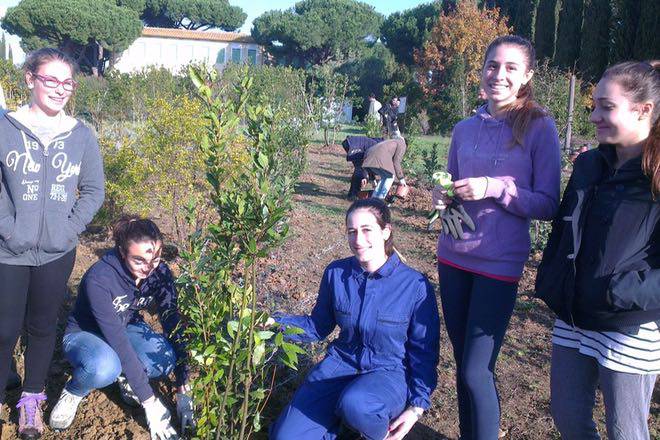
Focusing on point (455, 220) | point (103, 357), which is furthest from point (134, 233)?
point (455, 220)

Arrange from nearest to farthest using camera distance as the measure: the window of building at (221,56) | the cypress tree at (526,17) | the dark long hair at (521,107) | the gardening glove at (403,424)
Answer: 1. the dark long hair at (521,107)
2. the gardening glove at (403,424)
3. the cypress tree at (526,17)
4. the window of building at (221,56)

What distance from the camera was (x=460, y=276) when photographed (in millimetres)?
2215

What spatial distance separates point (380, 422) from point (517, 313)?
8.12 ft

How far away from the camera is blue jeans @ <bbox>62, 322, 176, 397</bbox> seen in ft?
8.46

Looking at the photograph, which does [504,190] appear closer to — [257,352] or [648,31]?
[257,352]

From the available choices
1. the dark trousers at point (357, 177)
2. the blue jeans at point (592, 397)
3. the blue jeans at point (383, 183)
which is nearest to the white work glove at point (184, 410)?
the blue jeans at point (592, 397)

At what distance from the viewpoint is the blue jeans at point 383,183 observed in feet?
25.9

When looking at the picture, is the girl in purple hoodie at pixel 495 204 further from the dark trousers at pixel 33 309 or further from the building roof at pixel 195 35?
the building roof at pixel 195 35

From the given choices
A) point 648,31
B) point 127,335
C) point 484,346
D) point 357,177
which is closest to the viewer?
point 484,346

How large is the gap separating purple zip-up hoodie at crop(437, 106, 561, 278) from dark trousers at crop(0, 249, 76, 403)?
5.35 feet

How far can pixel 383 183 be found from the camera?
26.1ft

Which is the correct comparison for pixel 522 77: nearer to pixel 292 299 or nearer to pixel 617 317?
pixel 617 317

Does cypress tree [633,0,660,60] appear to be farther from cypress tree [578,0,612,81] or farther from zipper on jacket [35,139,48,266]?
zipper on jacket [35,139,48,266]

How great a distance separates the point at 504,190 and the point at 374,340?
76 cm
